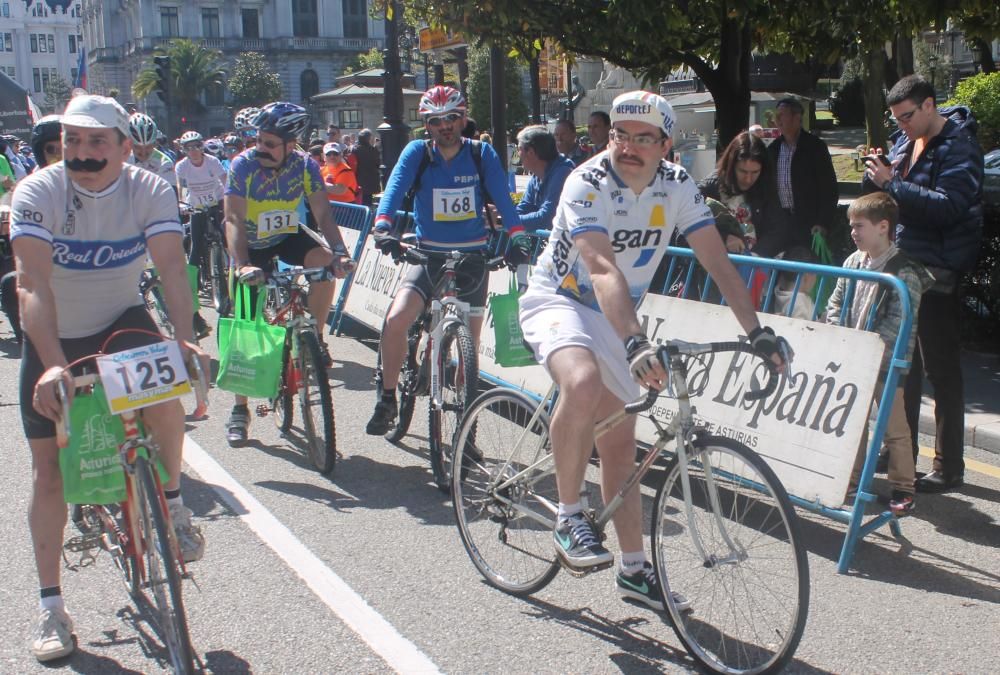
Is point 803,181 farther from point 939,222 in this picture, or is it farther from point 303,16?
point 303,16

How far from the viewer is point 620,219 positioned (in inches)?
160

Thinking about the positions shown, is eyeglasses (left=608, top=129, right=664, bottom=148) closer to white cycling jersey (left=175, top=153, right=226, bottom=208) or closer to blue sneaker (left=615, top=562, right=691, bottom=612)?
blue sneaker (left=615, top=562, right=691, bottom=612)

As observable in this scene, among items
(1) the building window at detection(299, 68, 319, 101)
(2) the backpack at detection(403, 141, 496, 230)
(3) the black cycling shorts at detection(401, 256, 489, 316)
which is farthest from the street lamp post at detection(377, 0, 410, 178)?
(1) the building window at detection(299, 68, 319, 101)

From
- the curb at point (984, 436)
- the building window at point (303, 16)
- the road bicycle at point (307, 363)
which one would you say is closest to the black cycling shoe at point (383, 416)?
the road bicycle at point (307, 363)

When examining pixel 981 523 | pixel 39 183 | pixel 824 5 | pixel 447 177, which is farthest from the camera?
pixel 824 5

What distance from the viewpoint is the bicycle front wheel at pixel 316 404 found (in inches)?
247

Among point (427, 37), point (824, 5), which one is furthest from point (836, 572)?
point (427, 37)

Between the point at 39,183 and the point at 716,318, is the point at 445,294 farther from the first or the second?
the point at 39,183

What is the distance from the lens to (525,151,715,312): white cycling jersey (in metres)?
4.02

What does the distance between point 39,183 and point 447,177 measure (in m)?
2.92

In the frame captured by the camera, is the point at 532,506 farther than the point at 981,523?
No

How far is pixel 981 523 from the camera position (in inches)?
217

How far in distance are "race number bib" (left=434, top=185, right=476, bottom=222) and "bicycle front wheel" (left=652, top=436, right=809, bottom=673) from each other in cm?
296

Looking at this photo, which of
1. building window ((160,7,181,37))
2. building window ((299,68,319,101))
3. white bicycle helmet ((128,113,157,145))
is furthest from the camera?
building window ((299,68,319,101))
